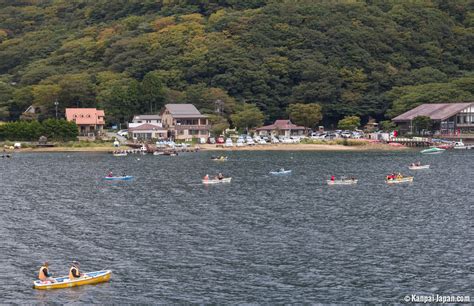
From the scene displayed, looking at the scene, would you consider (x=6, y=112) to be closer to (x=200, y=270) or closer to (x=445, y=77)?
(x=445, y=77)

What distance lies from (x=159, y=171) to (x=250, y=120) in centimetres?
5893

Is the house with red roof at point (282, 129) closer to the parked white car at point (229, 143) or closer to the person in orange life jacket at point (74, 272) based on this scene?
→ the parked white car at point (229, 143)

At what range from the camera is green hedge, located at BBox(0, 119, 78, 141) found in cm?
14600

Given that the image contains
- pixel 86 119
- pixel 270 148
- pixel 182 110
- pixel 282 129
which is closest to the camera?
pixel 270 148

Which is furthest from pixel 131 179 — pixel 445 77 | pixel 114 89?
pixel 445 77

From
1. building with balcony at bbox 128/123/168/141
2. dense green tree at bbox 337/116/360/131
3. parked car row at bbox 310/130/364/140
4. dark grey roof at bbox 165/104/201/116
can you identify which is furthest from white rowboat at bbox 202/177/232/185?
dense green tree at bbox 337/116/360/131

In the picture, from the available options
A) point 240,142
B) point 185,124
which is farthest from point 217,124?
point 240,142

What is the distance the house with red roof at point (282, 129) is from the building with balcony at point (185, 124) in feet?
43.2

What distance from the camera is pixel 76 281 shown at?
41.8 meters

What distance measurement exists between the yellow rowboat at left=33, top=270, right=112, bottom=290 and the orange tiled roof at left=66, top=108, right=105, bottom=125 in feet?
374

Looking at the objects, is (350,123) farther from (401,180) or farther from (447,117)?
(401,180)

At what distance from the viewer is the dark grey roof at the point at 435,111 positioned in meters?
154

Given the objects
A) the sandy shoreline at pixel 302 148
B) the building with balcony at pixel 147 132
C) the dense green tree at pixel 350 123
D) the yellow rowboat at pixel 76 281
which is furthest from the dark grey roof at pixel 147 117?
the yellow rowboat at pixel 76 281

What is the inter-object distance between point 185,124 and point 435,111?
5294cm
